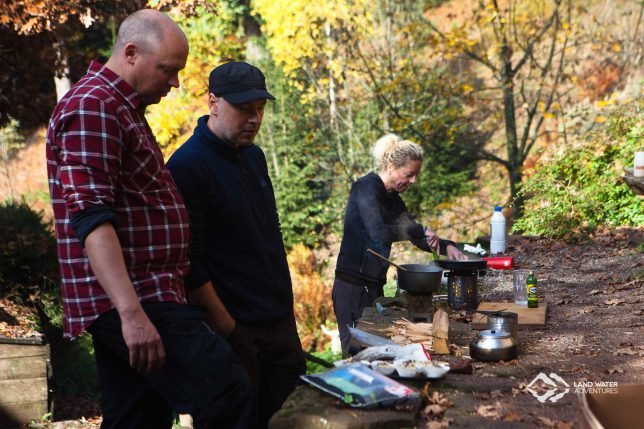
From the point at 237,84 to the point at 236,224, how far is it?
0.63 meters

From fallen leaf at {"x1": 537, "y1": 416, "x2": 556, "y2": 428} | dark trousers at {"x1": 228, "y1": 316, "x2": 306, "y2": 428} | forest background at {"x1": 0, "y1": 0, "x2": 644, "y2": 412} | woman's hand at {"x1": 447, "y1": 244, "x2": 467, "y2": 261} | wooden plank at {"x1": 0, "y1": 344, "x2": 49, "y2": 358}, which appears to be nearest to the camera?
fallen leaf at {"x1": 537, "y1": 416, "x2": 556, "y2": 428}

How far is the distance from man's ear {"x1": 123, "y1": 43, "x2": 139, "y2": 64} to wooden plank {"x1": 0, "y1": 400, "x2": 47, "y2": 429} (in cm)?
517

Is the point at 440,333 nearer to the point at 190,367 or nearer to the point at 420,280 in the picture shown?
the point at 420,280

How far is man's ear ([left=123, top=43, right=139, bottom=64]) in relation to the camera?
2.85m

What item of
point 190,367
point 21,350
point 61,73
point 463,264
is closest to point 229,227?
point 190,367

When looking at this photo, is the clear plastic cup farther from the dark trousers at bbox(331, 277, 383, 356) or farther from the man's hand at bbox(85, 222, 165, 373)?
the man's hand at bbox(85, 222, 165, 373)

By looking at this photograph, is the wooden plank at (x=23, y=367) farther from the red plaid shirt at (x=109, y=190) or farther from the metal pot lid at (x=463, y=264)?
the red plaid shirt at (x=109, y=190)

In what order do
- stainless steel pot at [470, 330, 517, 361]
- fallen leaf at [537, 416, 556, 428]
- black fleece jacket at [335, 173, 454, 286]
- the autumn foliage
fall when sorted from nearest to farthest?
fallen leaf at [537, 416, 556, 428] → stainless steel pot at [470, 330, 517, 361] → black fleece jacket at [335, 173, 454, 286] → the autumn foliage

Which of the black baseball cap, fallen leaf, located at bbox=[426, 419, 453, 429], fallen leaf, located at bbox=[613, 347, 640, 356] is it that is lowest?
fallen leaf, located at bbox=[426, 419, 453, 429]

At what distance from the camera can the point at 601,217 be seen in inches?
373

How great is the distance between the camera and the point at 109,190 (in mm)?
2678

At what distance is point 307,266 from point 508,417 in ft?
38.8

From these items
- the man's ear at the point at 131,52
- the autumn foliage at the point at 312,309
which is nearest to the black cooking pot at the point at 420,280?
the man's ear at the point at 131,52

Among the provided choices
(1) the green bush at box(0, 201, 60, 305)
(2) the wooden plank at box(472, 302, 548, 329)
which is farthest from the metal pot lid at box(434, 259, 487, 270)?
(1) the green bush at box(0, 201, 60, 305)
